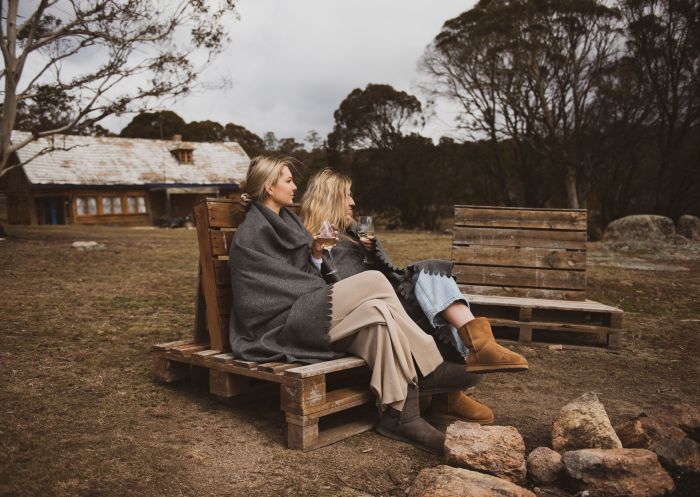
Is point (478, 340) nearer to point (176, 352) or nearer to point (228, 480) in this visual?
point (228, 480)

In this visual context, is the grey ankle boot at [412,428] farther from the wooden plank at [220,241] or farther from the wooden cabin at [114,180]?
the wooden cabin at [114,180]

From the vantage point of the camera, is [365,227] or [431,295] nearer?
[431,295]

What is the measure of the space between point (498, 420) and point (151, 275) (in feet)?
23.7

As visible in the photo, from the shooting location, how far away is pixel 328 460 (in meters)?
3.07

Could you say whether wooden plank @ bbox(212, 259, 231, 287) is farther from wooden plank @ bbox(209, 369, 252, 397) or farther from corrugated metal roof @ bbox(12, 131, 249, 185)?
corrugated metal roof @ bbox(12, 131, 249, 185)

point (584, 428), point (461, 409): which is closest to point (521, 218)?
point (461, 409)

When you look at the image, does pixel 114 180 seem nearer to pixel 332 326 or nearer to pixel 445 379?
pixel 332 326

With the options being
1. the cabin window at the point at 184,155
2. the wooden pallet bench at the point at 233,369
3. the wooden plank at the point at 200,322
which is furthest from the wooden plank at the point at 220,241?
the cabin window at the point at 184,155

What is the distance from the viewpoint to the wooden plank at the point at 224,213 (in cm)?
369

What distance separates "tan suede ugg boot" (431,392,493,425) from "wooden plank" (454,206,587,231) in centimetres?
290

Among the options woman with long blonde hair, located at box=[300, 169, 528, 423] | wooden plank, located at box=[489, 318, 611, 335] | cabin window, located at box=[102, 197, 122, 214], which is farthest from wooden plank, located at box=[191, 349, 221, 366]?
cabin window, located at box=[102, 197, 122, 214]

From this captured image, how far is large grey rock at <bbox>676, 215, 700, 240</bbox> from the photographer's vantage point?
63.3ft

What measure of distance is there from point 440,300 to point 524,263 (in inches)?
119

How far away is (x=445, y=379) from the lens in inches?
137
